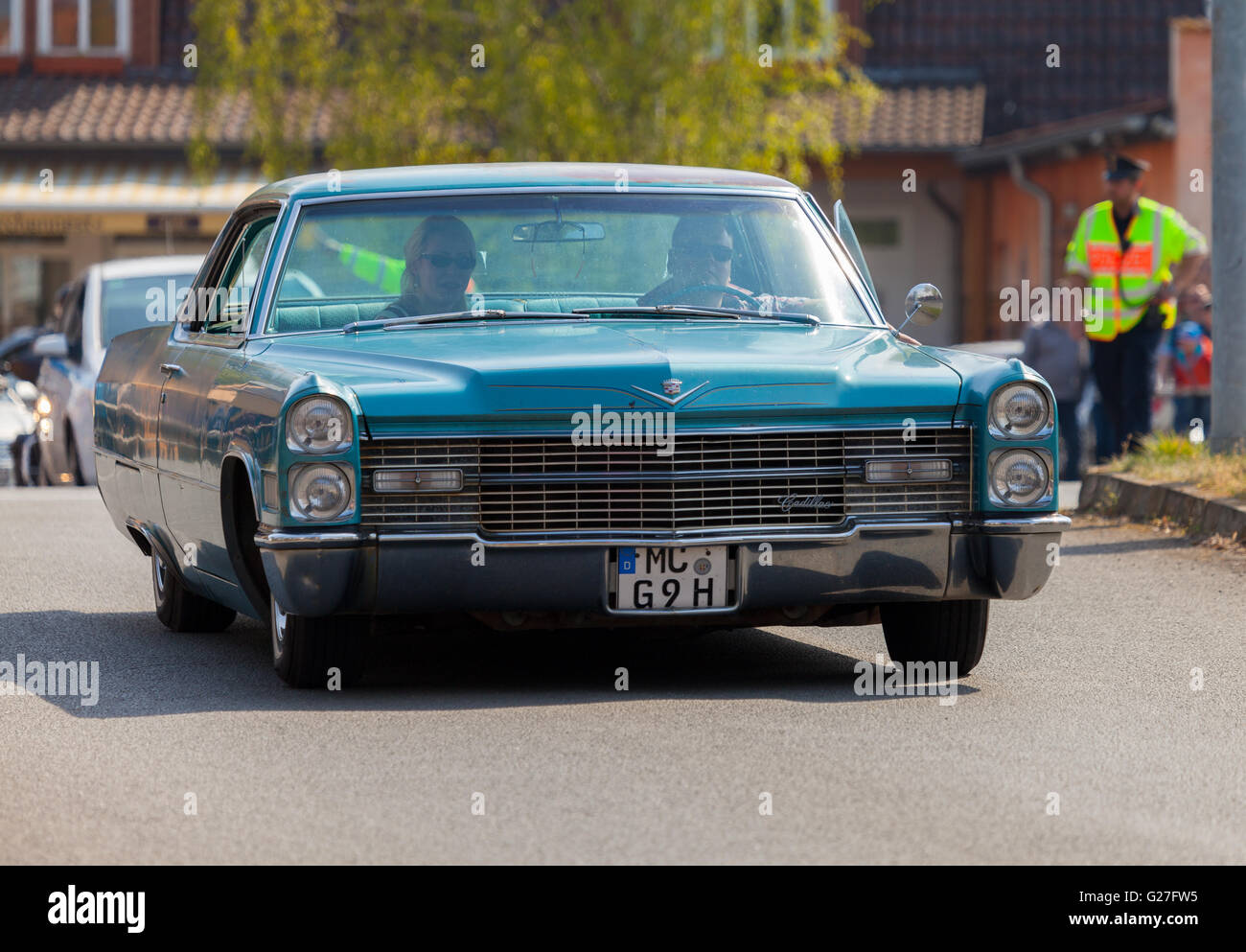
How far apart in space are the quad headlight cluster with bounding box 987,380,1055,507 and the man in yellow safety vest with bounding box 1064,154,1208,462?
753 centimetres

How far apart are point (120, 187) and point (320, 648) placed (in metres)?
23.8

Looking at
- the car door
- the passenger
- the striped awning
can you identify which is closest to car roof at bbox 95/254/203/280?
the car door

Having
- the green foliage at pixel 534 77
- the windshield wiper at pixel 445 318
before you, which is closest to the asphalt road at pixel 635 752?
the windshield wiper at pixel 445 318

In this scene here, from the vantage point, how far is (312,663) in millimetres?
7090

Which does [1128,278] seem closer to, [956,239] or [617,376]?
[617,376]

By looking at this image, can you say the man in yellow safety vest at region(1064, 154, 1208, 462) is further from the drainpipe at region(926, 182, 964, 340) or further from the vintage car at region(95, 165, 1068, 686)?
the drainpipe at region(926, 182, 964, 340)

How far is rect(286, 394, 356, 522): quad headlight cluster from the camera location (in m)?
6.65

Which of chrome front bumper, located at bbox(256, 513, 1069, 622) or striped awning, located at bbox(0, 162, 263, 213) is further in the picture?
striped awning, located at bbox(0, 162, 263, 213)

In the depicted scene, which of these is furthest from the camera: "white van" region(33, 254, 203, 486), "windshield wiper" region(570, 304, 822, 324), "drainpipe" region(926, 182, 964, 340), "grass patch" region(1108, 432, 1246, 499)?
"drainpipe" region(926, 182, 964, 340)

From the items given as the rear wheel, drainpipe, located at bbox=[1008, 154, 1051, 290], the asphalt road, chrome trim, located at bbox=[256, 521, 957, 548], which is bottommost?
the asphalt road

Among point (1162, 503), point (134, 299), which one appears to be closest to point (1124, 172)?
point (1162, 503)
